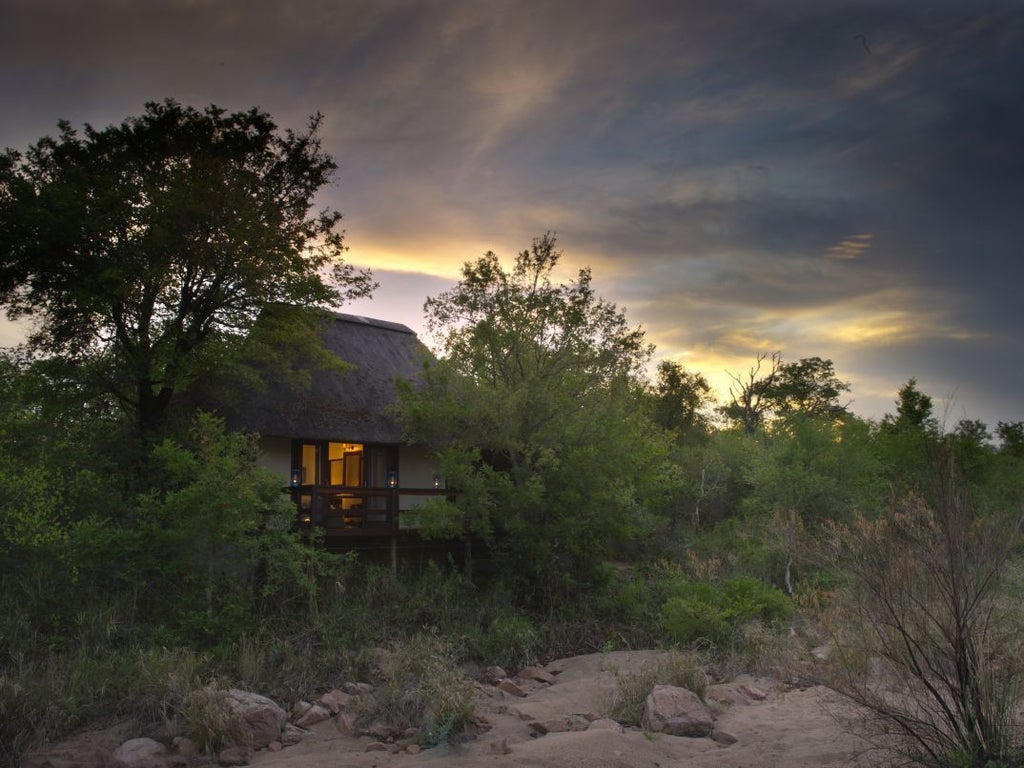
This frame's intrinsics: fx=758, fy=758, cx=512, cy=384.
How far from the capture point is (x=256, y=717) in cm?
1042

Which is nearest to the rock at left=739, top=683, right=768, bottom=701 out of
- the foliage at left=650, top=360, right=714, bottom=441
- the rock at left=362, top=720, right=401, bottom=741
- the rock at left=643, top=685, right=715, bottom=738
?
the rock at left=643, top=685, right=715, bottom=738

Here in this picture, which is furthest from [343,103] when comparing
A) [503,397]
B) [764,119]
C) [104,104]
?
[764,119]

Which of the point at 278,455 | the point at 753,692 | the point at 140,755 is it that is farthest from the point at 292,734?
the point at 278,455

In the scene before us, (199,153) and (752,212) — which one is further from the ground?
(199,153)

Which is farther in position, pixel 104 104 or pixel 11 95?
pixel 104 104

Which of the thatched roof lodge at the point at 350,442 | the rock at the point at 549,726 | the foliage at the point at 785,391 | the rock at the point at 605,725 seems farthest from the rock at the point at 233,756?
the foliage at the point at 785,391

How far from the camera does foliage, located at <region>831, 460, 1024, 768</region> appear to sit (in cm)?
636

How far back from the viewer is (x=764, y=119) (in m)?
14.0

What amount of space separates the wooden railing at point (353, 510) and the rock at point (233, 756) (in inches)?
249

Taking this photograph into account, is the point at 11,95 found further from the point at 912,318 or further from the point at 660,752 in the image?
the point at 912,318

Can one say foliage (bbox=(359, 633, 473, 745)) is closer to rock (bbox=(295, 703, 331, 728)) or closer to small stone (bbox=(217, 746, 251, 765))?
rock (bbox=(295, 703, 331, 728))

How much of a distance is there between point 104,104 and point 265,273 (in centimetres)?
489

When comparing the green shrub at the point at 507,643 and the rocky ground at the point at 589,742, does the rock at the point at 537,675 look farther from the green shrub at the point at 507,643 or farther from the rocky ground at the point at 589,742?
the rocky ground at the point at 589,742

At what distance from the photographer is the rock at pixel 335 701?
1150 centimetres
